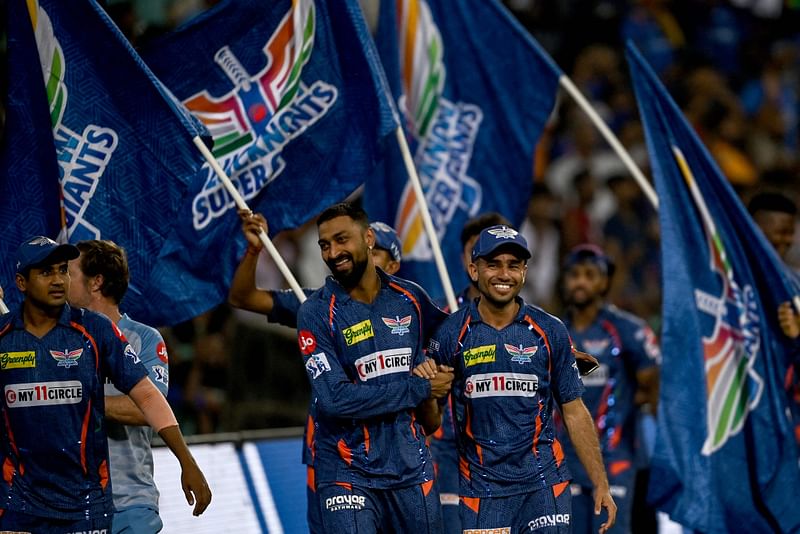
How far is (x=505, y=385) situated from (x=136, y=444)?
6.58ft

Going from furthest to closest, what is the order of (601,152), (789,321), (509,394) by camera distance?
(601,152)
(789,321)
(509,394)

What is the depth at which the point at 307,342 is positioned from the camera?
743 centimetres

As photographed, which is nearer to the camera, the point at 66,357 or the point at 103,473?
the point at 66,357

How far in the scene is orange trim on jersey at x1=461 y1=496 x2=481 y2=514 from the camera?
7.54 m

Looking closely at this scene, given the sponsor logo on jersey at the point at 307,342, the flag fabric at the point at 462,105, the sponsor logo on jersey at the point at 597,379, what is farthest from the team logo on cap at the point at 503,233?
the flag fabric at the point at 462,105

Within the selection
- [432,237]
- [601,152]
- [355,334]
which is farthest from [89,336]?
[601,152]

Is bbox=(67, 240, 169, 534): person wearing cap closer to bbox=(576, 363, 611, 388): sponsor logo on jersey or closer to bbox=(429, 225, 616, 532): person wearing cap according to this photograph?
bbox=(429, 225, 616, 532): person wearing cap

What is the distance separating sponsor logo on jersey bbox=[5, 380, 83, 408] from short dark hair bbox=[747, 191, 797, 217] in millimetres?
5709

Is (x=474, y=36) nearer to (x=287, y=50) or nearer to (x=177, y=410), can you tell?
(x=287, y=50)

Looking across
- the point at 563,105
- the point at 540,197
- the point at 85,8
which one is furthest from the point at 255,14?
the point at 563,105

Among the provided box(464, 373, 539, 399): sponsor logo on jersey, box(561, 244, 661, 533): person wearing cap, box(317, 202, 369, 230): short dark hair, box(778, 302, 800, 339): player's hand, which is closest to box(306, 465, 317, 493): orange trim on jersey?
box(464, 373, 539, 399): sponsor logo on jersey

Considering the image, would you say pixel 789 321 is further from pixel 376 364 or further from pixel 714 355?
pixel 376 364

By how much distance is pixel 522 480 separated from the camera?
294 inches

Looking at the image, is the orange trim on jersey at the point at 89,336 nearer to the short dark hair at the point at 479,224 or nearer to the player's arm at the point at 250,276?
the player's arm at the point at 250,276
